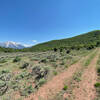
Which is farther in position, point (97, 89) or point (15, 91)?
point (15, 91)

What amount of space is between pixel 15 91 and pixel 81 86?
5966mm

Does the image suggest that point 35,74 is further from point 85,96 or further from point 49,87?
point 85,96

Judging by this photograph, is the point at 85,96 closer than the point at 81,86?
Yes

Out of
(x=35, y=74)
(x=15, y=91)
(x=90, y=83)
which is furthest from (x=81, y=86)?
(x=15, y=91)

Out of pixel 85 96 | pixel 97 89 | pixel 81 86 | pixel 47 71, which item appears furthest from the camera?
pixel 47 71

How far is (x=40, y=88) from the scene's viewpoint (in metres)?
6.14

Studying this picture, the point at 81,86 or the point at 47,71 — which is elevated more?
the point at 47,71

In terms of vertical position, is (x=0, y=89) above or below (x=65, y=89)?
above

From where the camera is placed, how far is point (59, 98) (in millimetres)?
4824

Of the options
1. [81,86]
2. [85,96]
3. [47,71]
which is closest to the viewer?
[85,96]

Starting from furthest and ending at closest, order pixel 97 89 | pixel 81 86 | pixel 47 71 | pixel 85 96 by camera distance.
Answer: pixel 47 71 < pixel 81 86 < pixel 97 89 < pixel 85 96

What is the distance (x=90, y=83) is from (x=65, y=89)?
2560 mm

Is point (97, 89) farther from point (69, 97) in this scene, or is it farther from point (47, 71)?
point (47, 71)

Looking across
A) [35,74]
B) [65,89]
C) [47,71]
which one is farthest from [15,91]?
[65,89]
